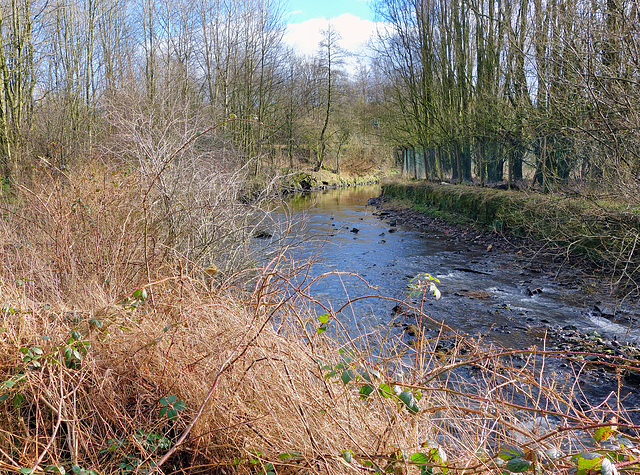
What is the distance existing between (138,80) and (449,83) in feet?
42.0

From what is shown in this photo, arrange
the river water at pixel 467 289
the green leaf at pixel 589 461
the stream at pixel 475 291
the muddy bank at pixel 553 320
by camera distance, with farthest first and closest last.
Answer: the river water at pixel 467 289, the stream at pixel 475 291, the muddy bank at pixel 553 320, the green leaf at pixel 589 461

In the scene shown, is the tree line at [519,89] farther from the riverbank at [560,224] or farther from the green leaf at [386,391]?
the green leaf at [386,391]

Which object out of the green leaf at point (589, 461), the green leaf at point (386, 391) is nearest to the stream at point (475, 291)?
the green leaf at point (386, 391)

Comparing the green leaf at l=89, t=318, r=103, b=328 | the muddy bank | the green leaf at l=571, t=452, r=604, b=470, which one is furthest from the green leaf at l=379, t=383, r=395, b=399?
the green leaf at l=89, t=318, r=103, b=328

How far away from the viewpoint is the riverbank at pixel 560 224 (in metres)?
8.36

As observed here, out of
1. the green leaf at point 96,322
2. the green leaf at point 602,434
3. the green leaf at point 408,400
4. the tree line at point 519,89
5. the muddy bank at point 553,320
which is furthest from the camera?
the tree line at point 519,89

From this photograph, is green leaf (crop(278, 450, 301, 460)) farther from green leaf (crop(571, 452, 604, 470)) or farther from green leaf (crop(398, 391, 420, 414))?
green leaf (crop(571, 452, 604, 470))

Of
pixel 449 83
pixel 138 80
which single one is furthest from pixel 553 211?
pixel 138 80

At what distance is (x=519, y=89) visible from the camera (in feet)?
42.7

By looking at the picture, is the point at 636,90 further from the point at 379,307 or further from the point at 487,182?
the point at 487,182

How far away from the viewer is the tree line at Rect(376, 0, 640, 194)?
7852mm

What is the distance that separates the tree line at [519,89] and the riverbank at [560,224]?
2.20 ft

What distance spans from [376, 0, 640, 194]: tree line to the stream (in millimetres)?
2069

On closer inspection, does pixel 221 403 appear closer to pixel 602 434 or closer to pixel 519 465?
pixel 519 465
